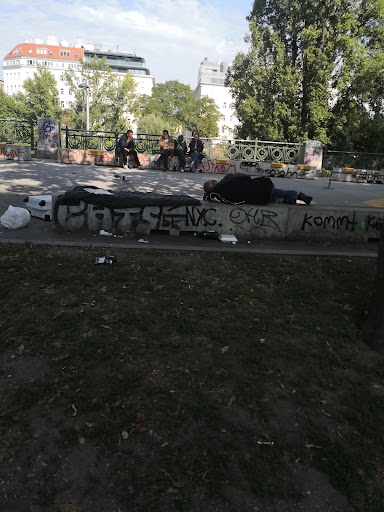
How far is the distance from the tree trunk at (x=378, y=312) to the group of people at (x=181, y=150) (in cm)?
1551

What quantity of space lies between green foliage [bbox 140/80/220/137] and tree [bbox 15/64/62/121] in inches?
709

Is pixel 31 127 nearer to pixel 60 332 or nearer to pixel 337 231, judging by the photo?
pixel 337 231

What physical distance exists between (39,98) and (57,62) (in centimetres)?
7397

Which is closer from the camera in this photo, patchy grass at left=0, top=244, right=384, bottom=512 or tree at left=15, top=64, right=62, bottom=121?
patchy grass at left=0, top=244, right=384, bottom=512

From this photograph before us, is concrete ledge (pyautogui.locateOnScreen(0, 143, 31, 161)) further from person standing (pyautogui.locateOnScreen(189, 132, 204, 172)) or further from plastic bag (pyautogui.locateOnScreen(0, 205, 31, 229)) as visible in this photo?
plastic bag (pyautogui.locateOnScreen(0, 205, 31, 229))

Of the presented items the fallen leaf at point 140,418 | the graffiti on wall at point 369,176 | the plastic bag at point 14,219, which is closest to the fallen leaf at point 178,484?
the fallen leaf at point 140,418

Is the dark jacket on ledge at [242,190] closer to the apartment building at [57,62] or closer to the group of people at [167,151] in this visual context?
the group of people at [167,151]

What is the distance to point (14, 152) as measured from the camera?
18.4 meters

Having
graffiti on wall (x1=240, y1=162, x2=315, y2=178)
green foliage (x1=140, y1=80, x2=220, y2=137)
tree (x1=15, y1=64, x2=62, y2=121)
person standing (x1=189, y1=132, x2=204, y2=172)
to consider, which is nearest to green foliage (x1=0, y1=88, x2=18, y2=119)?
tree (x1=15, y1=64, x2=62, y2=121)

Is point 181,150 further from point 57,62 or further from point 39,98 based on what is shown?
point 57,62

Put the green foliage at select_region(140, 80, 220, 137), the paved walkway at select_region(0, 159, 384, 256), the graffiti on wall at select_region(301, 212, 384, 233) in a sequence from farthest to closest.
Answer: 1. the green foliage at select_region(140, 80, 220, 137)
2. the graffiti on wall at select_region(301, 212, 384, 233)
3. the paved walkway at select_region(0, 159, 384, 256)

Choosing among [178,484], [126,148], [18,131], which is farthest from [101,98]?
[178,484]

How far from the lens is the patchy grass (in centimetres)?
237

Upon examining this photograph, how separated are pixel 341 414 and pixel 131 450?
1707 millimetres
